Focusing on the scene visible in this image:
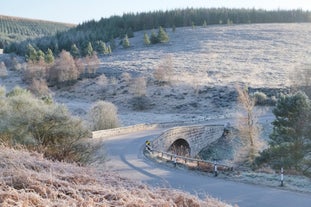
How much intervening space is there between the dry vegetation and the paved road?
1570 mm

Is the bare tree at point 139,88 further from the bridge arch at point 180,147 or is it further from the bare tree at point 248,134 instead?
the bare tree at point 248,134

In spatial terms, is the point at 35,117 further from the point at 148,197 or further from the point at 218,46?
the point at 218,46

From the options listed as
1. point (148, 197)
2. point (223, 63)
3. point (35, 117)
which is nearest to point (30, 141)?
point (35, 117)

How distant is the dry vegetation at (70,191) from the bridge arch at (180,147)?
2607 cm

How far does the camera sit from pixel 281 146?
23.4 meters

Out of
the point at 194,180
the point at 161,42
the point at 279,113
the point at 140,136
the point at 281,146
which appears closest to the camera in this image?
the point at 194,180

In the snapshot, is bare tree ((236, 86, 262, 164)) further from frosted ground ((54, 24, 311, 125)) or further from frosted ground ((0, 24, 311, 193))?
frosted ground ((54, 24, 311, 125))

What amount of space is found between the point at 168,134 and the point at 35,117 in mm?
16472

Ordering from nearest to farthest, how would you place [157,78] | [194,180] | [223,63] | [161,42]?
[194,180]
[157,78]
[223,63]
[161,42]

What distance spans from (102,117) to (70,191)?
3385 cm

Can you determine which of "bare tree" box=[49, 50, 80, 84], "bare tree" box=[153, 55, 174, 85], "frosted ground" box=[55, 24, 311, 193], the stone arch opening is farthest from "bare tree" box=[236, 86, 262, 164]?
"bare tree" box=[49, 50, 80, 84]

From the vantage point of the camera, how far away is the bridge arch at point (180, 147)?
112 ft

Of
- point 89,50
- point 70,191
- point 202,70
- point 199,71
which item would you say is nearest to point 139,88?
point 199,71

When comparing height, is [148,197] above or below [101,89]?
above
